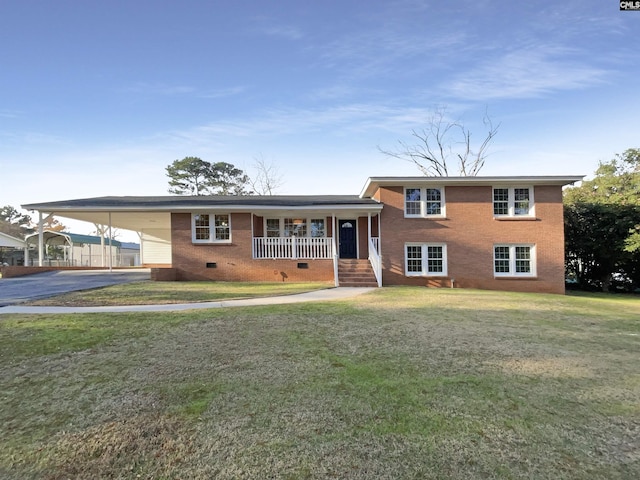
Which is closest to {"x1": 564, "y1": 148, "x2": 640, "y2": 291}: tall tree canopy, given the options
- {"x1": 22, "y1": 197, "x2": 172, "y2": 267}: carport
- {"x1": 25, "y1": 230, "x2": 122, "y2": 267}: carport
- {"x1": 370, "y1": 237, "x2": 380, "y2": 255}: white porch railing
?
{"x1": 370, "y1": 237, "x2": 380, "y2": 255}: white porch railing

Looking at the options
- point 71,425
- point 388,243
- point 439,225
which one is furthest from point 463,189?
point 71,425

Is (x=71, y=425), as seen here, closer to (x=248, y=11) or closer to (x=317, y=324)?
(x=317, y=324)

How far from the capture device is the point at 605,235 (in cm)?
1839

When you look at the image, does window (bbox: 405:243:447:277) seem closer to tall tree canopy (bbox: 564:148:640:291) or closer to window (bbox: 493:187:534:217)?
window (bbox: 493:187:534:217)

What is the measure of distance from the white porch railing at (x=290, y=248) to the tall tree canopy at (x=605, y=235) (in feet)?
47.9

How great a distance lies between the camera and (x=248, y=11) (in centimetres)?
1325

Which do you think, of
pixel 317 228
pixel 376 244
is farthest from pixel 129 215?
pixel 376 244

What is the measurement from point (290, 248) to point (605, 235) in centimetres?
1740

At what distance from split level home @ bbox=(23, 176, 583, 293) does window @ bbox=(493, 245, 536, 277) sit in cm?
4

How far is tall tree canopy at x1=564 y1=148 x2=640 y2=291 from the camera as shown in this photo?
17.7 metres

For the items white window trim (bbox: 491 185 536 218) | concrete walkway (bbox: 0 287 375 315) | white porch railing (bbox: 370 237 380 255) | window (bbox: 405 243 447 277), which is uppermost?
white window trim (bbox: 491 185 536 218)

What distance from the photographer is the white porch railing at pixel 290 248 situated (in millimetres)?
16578

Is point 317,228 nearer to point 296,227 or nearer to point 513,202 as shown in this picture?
point 296,227

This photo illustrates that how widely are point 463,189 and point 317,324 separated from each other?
1247 centimetres
